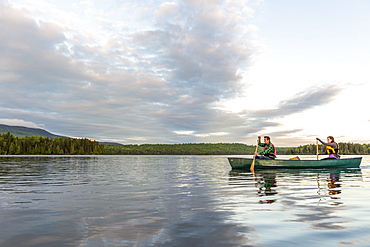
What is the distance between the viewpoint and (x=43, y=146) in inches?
6270

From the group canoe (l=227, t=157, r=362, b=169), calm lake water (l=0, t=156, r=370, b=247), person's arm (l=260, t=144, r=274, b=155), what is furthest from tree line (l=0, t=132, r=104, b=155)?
calm lake water (l=0, t=156, r=370, b=247)

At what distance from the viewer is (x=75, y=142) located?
Answer: 170375mm

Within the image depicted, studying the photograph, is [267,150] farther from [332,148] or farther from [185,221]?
[185,221]

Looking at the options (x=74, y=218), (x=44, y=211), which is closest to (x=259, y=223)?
(x=74, y=218)

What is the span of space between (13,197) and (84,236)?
7981 millimetres

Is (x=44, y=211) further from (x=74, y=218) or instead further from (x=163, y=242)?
(x=163, y=242)

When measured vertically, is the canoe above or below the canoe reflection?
above

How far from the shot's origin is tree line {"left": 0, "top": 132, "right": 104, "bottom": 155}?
488 ft

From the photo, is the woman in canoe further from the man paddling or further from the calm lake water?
the calm lake water

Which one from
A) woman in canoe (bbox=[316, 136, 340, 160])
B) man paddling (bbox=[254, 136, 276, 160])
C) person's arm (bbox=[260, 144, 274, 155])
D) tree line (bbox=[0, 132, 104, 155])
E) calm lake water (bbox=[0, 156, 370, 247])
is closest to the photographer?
calm lake water (bbox=[0, 156, 370, 247])

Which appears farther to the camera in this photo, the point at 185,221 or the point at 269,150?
the point at 269,150

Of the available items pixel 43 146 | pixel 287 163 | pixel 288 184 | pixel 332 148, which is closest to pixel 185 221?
pixel 288 184

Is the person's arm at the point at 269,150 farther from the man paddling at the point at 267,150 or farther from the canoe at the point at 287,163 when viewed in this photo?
the canoe at the point at 287,163

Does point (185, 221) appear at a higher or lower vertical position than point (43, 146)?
lower
